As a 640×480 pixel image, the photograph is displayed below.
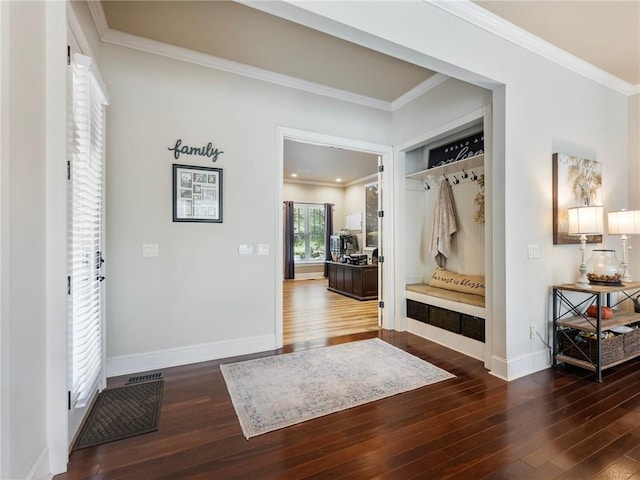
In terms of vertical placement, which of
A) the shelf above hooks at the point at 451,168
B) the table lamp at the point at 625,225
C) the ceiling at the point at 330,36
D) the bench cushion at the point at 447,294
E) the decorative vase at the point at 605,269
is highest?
the ceiling at the point at 330,36

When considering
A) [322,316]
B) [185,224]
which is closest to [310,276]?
[322,316]

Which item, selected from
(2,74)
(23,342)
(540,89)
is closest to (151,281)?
(23,342)

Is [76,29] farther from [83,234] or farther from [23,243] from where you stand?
[23,243]

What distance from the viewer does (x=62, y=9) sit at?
64.3 inches

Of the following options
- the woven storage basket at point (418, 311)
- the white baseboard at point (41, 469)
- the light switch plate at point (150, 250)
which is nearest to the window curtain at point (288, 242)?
the woven storage basket at point (418, 311)

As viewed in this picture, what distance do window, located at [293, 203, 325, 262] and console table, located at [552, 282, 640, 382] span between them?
23.2 ft

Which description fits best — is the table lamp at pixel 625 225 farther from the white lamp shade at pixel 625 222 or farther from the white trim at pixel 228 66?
the white trim at pixel 228 66

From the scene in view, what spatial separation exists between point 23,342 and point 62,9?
169cm

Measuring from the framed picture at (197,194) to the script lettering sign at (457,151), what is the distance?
2.69 m

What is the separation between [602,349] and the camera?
2645 millimetres

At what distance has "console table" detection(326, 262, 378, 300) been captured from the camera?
248 inches

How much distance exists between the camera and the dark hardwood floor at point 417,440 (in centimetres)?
162

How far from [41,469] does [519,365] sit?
3.34 meters

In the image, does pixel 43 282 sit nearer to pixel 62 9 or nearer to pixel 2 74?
pixel 2 74
